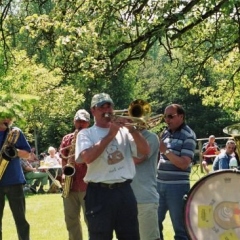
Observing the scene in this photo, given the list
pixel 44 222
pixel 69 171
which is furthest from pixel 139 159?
pixel 44 222

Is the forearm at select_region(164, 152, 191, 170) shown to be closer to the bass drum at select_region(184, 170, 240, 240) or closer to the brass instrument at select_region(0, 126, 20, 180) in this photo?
the bass drum at select_region(184, 170, 240, 240)

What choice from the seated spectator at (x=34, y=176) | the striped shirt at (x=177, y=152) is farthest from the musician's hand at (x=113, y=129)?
the seated spectator at (x=34, y=176)

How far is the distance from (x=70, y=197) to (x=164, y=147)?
1.35 metres

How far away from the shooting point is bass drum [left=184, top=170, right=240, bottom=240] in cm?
565

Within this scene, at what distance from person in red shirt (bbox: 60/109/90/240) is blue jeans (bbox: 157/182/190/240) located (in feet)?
2.90

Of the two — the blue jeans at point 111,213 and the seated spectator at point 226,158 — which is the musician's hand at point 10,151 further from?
the seated spectator at point 226,158

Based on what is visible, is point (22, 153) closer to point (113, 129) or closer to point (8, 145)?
point (8, 145)

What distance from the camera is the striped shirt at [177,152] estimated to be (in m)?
6.30

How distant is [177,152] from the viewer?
629 cm

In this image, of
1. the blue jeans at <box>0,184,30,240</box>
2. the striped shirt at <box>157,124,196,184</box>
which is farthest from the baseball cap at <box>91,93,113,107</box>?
the blue jeans at <box>0,184,30,240</box>

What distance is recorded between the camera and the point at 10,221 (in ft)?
35.0

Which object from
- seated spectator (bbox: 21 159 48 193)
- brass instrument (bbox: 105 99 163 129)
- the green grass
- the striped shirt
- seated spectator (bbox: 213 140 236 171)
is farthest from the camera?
seated spectator (bbox: 21 159 48 193)

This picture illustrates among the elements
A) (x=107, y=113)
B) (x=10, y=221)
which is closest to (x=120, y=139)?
(x=107, y=113)

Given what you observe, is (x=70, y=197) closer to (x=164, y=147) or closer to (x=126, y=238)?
(x=164, y=147)
